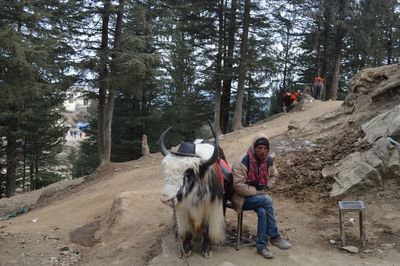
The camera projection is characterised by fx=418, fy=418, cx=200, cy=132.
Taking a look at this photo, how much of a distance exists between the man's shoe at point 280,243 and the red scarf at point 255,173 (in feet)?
2.64

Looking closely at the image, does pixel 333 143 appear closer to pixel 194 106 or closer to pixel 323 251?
pixel 323 251

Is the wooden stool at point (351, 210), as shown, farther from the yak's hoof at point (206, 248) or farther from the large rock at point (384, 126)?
the large rock at point (384, 126)

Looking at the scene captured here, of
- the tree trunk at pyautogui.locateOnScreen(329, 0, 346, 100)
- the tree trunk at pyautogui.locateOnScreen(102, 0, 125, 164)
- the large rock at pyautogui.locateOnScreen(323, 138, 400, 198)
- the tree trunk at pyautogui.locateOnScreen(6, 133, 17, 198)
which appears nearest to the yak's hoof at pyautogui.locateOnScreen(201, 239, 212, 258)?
the large rock at pyautogui.locateOnScreen(323, 138, 400, 198)

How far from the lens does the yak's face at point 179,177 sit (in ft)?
15.8

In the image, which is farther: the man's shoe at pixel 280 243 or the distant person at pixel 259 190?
the man's shoe at pixel 280 243

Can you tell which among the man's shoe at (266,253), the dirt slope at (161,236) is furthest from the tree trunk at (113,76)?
the man's shoe at (266,253)

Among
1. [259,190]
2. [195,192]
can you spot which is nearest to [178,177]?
[195,192]

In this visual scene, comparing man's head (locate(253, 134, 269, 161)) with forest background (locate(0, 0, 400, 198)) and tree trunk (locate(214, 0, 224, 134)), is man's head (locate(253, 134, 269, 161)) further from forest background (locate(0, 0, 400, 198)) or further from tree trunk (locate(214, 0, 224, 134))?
tree trunk (locate(214, 0, 224, 134))

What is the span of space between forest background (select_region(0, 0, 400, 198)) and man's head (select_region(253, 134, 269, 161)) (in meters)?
6.11

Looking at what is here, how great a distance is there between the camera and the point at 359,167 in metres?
7.52

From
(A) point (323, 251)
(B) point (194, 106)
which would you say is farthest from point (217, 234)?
(B) point (194, 106)

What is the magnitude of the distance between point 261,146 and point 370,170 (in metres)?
2.72

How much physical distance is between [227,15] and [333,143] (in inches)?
538

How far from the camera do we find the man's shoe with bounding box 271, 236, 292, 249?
226 inches
